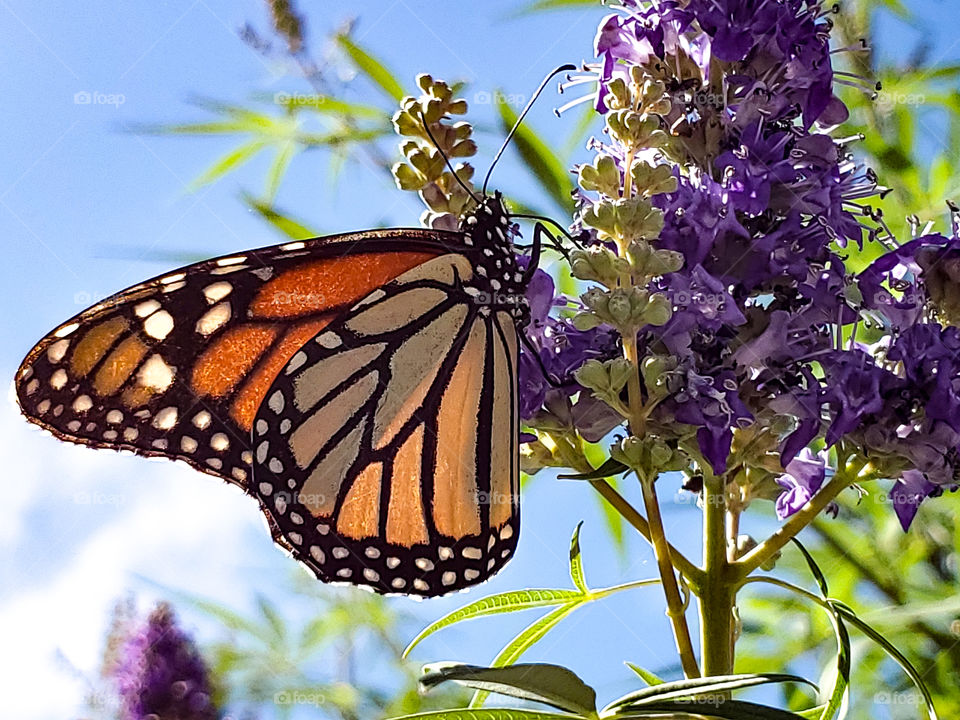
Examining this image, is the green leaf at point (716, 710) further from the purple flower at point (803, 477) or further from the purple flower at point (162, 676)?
the purple flower at point (162, 676)

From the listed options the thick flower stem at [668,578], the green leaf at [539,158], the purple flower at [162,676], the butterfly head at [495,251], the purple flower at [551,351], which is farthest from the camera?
the purple flower at [162,676]

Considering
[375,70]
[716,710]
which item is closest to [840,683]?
[716,710]

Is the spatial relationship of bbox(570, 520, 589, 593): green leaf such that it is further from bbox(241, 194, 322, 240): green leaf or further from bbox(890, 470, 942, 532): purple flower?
bbox(241, 194, 322, 240): green leaf

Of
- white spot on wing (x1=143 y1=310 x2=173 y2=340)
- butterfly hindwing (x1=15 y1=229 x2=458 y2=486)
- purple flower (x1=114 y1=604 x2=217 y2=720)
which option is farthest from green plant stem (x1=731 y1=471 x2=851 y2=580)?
purple flower (x1=114 y1=604 x2=217 y2=720)

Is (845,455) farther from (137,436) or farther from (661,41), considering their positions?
(137,436)

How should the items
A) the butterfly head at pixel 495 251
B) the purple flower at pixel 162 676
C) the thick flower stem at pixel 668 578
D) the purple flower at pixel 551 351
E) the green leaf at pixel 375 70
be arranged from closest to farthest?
the thick flower stem at pixel 668 578, the purple flower at pixel 551 351, the butterfly head at pixel 495 251, the green leaf at pixel 375 70, the purple flower at pixel 162 676

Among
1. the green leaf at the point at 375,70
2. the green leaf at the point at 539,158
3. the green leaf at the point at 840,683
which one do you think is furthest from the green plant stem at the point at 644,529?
the green leaf at the point at 375,70

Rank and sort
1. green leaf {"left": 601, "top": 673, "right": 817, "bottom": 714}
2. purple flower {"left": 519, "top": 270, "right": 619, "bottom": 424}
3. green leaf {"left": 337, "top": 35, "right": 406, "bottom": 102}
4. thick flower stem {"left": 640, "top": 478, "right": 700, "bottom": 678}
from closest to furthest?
green leaf {"left": 601, "top": 673, "right": 817, "bottom": 714}
thick flower stem {"left": 640, "top": 478, "right": 700, "bottom": 678}
purple flower {"left": 519, "top": 270, "right": 619, "bottom": 424}
green leaf {"left": 337, "top": 35, "right": 406, "bottom": 102}
